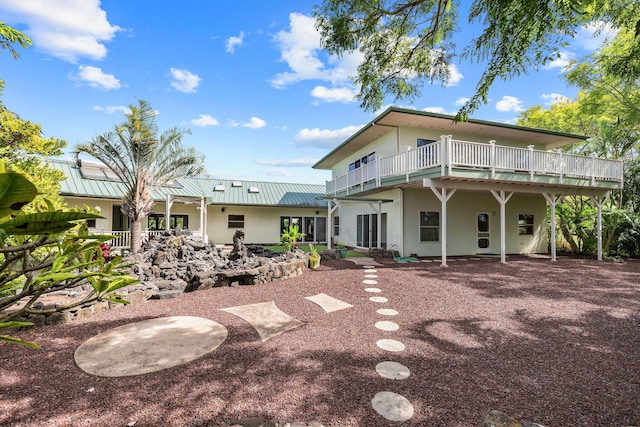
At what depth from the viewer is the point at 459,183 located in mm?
10102

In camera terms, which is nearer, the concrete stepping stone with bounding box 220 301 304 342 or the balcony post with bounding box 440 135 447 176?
the concrete stepping stone with bounding box 220 301 304 342

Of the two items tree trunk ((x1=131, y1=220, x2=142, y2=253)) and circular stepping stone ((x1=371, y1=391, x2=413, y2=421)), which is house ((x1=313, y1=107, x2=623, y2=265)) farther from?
tree trunk ((x1=131, y1=220, x2=142, y2=253))

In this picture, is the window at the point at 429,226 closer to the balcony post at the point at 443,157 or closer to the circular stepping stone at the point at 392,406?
the balcony post at the point at 443,157

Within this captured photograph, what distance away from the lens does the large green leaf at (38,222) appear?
940 millimetres

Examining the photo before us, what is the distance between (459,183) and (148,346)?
9768 mm

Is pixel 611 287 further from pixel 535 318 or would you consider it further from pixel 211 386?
pixel 211 386

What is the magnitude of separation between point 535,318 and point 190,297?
21.2 feet

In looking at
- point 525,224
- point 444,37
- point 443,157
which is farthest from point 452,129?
point 444,37

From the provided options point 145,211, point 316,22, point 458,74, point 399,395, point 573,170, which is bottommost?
point 399,395

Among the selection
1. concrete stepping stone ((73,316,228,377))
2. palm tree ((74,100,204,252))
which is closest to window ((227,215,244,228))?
palm tree ((74,100,204,252))

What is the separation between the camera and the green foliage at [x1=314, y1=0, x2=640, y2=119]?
4658 mm

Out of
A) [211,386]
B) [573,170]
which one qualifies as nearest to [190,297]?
[211,386]

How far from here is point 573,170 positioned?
1122 centimetres

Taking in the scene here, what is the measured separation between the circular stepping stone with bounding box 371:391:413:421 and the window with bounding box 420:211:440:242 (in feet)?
34.0
